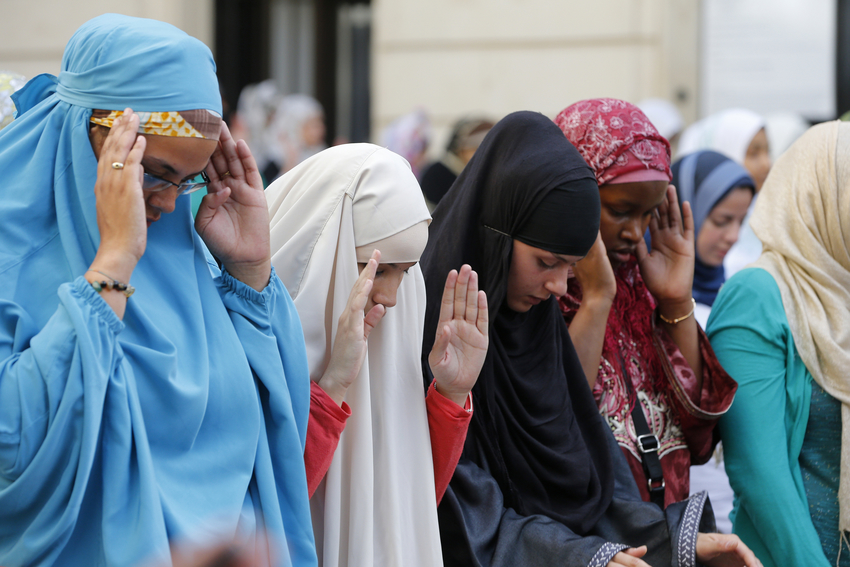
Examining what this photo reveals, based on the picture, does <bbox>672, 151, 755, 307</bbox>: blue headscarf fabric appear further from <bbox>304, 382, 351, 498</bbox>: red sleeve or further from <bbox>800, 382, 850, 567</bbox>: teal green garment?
<bbox>304, 382, 351, 498</bbox>: red sleeve

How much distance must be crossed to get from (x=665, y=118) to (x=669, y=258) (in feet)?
12.6

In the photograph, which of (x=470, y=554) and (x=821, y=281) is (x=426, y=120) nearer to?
(x=821, y=281)

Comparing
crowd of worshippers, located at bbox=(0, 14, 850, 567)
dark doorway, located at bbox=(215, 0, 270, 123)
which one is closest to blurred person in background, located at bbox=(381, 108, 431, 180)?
dark doorway, located at bbox=(215, 0, 270, 123)

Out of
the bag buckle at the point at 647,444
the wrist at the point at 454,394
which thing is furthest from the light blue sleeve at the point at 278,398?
the bag buckle at the point at 647,444

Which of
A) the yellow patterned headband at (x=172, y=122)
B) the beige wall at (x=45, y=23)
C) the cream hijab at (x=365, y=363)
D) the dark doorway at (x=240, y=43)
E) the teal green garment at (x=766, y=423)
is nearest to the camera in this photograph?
the yellow patterned headband at (x=172, y=122)

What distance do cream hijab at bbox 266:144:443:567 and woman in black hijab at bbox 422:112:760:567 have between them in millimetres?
141

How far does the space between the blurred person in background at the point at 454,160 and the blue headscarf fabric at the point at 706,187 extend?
1452 mm

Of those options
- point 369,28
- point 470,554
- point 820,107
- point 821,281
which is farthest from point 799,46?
point 470,554

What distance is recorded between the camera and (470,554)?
203 cm

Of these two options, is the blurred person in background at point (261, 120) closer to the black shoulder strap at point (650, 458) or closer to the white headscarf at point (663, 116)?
the white headscarf at point (663, 116)

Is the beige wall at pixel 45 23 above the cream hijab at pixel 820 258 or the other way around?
above

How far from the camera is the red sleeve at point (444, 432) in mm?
1988

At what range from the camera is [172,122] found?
1.50 m

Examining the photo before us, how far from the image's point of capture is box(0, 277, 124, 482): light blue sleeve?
4.36 ft
